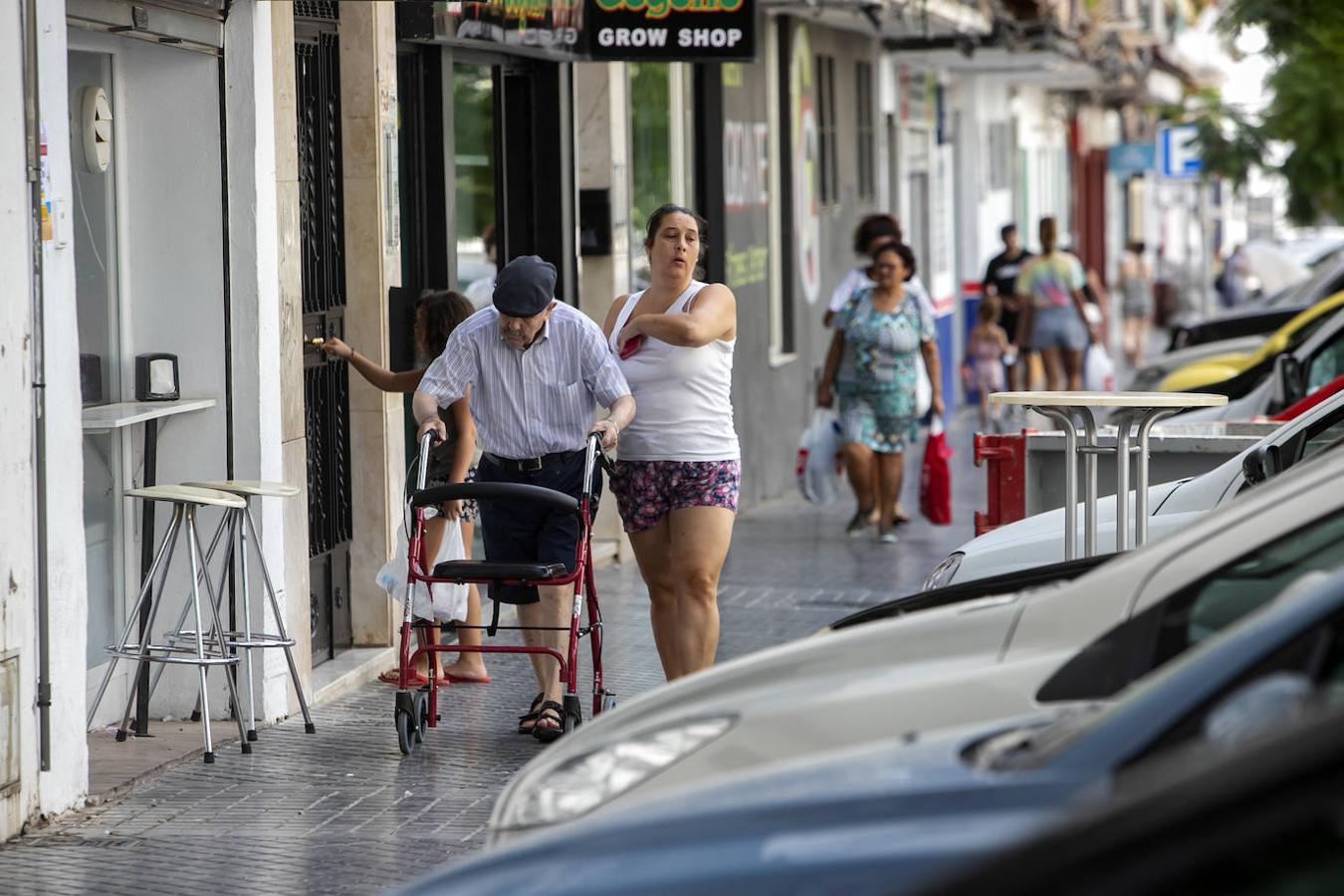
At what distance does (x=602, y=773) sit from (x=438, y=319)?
5214 millimetres

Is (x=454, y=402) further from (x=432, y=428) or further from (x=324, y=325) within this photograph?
(x=432, y=428)

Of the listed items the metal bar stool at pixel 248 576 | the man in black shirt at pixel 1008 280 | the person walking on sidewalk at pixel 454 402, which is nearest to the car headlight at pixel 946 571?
the person walking on sidewalk at pixel 454 402

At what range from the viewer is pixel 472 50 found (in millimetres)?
11023

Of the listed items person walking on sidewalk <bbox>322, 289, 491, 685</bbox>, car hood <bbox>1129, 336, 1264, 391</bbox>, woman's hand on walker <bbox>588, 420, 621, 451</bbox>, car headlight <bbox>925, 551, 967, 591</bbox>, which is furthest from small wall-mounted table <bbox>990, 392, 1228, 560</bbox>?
car hood <bbox>1129, 336, 1264, 391</bbox>

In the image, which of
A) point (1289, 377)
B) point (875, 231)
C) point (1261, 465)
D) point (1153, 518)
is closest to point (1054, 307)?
point (875, 231)

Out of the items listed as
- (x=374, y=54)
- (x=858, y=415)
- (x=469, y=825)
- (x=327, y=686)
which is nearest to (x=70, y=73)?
(x=374, y=54)

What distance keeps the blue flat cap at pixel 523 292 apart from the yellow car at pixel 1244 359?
7.88 m

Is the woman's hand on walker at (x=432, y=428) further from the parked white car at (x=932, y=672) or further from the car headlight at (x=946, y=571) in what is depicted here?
the parked white car at (x=932, y=672)

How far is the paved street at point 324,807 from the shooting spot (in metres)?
6.07

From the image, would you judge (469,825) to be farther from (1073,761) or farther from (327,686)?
(1073,761)

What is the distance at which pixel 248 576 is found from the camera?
8117 mm

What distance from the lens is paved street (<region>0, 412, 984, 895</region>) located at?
19.9ft

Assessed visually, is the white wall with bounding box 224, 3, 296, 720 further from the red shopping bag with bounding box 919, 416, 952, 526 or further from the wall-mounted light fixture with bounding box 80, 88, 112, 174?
the red shopping bag with bounding box 919, 416, 952, 526

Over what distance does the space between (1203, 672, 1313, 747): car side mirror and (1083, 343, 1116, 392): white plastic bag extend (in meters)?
17.4
